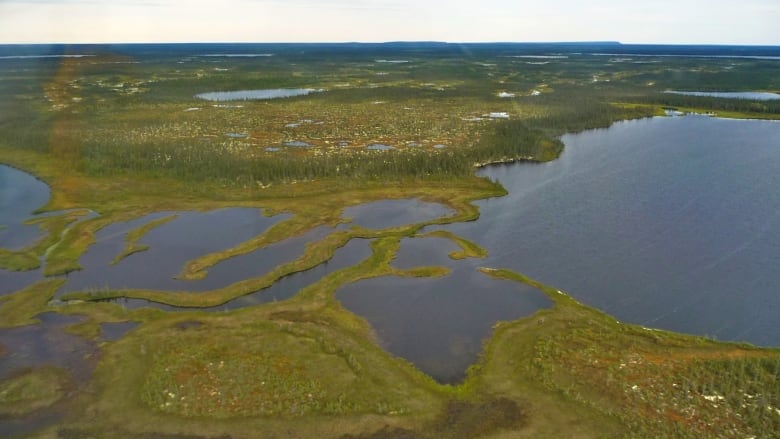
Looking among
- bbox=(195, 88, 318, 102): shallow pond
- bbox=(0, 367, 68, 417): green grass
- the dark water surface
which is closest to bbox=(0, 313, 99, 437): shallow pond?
bbox=(0, 367, 68, 417): green grass

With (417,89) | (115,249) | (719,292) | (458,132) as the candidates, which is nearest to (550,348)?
(719,292)

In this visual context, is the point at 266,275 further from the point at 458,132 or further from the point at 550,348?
the point at 458,132

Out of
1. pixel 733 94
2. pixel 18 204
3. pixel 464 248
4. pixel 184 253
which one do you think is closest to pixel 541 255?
pixel 464 248

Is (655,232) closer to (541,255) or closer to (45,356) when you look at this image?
(541,255)

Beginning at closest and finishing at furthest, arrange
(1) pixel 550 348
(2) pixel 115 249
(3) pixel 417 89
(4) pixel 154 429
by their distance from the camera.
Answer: (4) pixel 154 429
(1) pixel 550 348
(2) pixel 115 249
(3) pixel 417 89

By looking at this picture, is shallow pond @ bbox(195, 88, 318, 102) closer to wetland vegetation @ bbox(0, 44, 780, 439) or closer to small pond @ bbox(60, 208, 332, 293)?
wetland vegetation @ bbox(0, 44, 780, 439)
